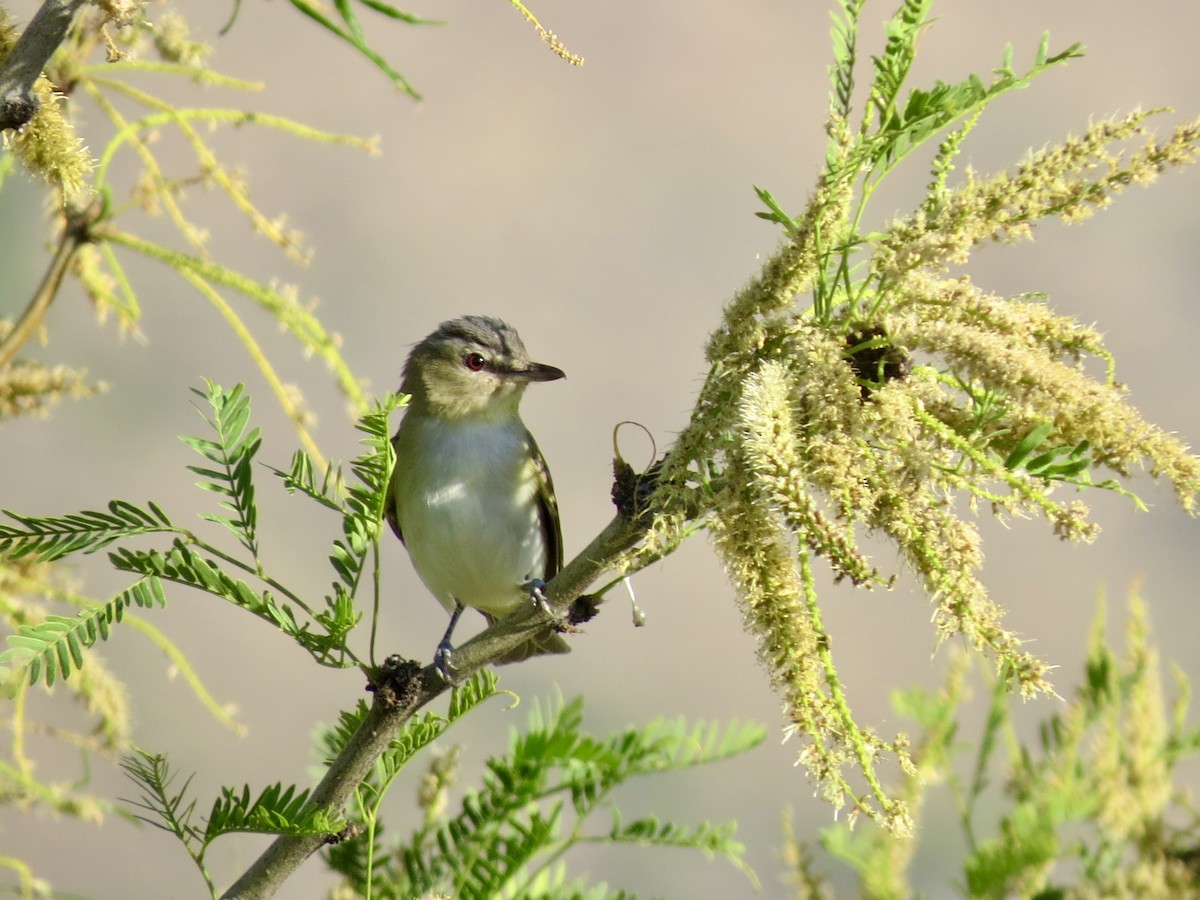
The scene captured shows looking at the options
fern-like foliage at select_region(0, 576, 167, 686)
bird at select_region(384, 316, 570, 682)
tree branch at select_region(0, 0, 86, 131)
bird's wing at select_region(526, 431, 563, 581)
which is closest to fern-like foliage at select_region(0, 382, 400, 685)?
fern-like foliage at select_region(0, 576, 167, 686)

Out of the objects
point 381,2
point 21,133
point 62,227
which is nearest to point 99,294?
point 62,227

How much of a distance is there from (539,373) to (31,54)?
291 centimetres

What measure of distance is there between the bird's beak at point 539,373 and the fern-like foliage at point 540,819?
2002 millimetres

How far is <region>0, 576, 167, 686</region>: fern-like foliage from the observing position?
130 centimetres

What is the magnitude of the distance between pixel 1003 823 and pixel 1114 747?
0.22 m

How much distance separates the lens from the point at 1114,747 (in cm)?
195

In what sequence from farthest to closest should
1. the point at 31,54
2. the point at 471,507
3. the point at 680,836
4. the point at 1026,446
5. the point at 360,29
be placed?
the point at 471,507
the point at 680,836
the point at 1026,446
the point at 31,54
the point at 360,29

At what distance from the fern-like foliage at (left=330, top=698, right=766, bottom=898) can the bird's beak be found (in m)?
2.00

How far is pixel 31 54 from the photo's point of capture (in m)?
1.14

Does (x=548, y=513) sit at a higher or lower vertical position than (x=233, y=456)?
higher

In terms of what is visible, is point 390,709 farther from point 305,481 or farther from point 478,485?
point 478,485

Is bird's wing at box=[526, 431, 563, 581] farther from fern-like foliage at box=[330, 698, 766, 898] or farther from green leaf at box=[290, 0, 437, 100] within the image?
green leaf at box=[290, 0, 437, 100]

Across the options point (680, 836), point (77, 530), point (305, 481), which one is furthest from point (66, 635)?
point (680, 836)

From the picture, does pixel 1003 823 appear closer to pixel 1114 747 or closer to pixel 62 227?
pixel 1114 747
